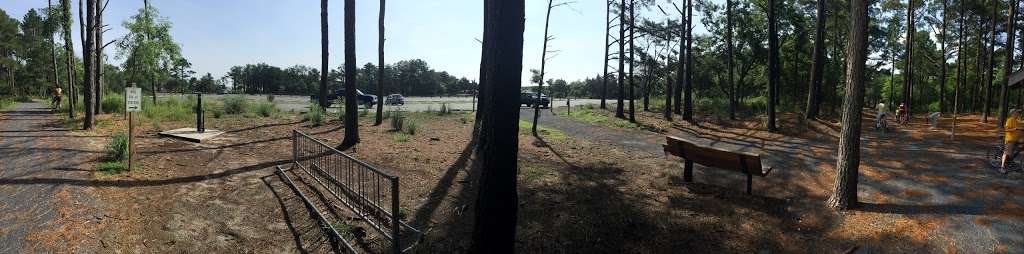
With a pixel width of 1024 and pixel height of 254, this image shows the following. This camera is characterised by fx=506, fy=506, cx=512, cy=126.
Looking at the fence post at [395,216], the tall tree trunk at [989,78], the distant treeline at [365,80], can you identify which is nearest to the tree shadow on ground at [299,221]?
the fence post at [395,216]

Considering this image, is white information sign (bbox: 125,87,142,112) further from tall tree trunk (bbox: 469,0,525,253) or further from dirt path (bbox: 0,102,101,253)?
tall tree trunk (bbox: 469,0,525,253)

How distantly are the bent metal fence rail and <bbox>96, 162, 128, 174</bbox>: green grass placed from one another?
2317 millimetres

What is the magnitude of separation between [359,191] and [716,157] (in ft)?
18.0

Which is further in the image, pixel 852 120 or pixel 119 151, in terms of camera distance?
pixel 119 151

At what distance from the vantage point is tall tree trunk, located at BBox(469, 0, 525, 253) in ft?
15.2

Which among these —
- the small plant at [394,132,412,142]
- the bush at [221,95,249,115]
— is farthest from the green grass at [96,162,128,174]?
the bush at [221,95,249,115]

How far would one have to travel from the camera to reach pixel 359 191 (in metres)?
6.58

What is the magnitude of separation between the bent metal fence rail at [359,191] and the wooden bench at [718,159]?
4904 mm

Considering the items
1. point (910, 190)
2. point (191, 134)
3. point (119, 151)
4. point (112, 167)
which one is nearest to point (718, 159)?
point (910, 190)

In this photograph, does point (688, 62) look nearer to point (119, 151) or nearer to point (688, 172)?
point (688, 172)

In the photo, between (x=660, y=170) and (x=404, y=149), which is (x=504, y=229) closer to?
(x=660, y=170)

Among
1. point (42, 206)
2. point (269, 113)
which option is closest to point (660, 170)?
point (42, 206)

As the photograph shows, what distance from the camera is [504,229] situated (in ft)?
15.5

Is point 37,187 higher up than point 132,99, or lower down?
lower down
